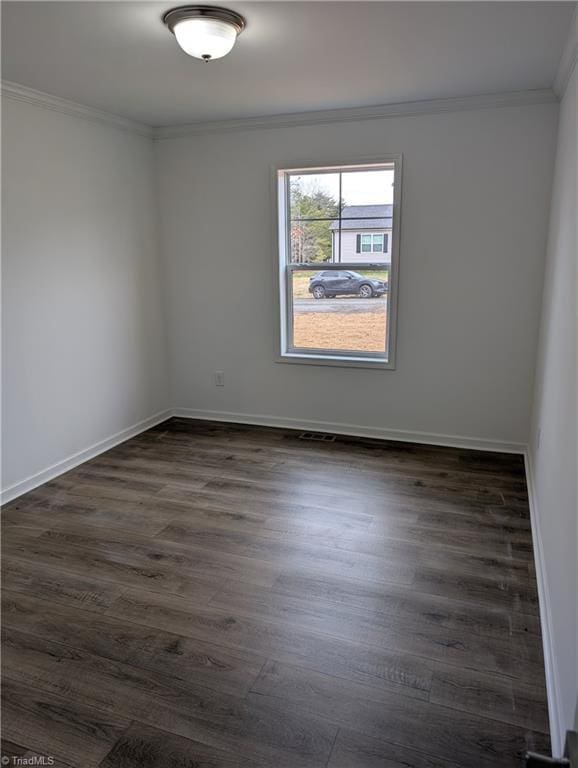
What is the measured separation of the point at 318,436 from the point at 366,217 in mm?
1734

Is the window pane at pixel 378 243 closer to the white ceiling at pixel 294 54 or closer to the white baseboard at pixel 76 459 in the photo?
the white ceiling at pixel 294 54

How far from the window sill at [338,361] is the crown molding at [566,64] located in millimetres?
1986

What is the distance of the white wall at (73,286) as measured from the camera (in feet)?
10.3

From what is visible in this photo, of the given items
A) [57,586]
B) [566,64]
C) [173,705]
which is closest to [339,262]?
[566,64]

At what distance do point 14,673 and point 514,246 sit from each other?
3569 mm

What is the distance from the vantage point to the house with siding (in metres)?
3.84

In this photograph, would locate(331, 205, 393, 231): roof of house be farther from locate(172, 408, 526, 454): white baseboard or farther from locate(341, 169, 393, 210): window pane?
locate(172, 408, 526, 454): white baseboard

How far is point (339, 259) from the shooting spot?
404 centimetres

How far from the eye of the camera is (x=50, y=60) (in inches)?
103

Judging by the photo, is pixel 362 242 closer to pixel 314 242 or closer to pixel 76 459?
pixel 314 242

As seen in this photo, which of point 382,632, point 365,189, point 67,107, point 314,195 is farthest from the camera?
point 314,195

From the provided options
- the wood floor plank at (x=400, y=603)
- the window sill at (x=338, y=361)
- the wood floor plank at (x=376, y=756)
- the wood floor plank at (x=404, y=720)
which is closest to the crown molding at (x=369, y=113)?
the window sill at (x=338, y=361)

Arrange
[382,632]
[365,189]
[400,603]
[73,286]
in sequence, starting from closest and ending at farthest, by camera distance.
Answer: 1. [382,632]
2. [400,603]
3. [73,286]
4. [365,189]

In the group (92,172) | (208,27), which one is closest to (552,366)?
(208,27)
